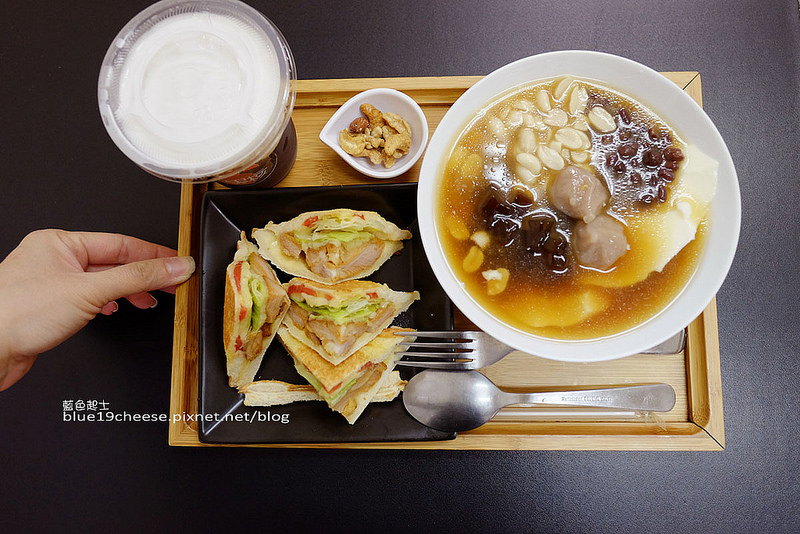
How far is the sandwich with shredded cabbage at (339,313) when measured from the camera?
1.87 m

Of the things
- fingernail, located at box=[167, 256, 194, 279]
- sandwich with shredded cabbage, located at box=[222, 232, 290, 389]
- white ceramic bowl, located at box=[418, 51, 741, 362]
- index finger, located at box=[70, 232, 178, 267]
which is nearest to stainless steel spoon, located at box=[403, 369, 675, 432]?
white ceramic bowl, located at box=[418, 51, 741, 362]

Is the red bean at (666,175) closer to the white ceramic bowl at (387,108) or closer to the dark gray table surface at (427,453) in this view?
the white ceramic bowl at (387,108)

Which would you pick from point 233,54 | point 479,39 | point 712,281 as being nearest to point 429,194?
point 233,54

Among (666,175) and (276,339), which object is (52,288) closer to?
(276,339)

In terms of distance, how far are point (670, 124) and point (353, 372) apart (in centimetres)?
134

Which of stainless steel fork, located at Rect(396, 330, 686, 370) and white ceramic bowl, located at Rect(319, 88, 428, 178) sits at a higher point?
white ceramic bowl, located at Rect(319, 88, 428, 178)

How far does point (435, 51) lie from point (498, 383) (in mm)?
1536

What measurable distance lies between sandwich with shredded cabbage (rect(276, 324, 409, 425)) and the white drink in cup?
738 mm

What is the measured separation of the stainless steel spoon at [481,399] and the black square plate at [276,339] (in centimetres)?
6

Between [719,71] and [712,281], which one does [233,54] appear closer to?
[712,281]

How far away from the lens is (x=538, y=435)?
6.19ft

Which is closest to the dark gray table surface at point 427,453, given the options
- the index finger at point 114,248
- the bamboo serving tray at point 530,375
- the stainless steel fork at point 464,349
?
the index finger at point 114,248

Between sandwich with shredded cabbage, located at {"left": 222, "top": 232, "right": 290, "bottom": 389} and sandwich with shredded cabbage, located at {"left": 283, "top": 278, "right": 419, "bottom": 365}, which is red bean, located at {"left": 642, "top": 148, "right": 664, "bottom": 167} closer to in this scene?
sandwich with shredded cabbage, located at {"left": 283, "top": 278, "right": 419, "bottom": 365}

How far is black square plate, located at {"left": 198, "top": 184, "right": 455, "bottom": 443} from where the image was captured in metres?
1.81
